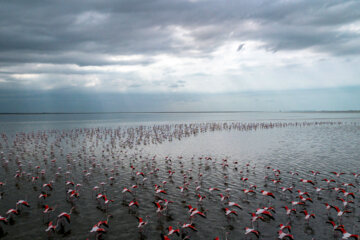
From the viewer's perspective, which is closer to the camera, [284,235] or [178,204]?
[284,235]

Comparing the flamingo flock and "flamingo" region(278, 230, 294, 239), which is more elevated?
"flamingo" region(278, 230, 294, 239)

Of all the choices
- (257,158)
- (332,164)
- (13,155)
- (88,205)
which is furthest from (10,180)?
(332,164)

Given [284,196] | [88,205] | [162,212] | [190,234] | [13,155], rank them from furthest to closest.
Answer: [13,155], [284,196], [88,205], [162,212], [190,234]

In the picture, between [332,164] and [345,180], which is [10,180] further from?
[332,164]

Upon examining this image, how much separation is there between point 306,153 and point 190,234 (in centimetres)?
2623

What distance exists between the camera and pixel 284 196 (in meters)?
17.2

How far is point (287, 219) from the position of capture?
13812 mm

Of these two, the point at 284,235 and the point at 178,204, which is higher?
the point at 284,235

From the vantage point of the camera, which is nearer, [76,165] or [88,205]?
[88,205]

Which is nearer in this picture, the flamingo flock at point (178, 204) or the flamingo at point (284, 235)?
the flamingo at point (284, 235)

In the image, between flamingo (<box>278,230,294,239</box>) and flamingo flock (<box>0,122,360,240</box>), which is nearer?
flamingo (<box>278,230,294,239</box>)

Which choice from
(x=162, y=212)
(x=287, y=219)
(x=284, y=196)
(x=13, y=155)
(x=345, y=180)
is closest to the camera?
(x=287, y=219)

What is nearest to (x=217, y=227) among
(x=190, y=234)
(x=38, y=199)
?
(x=190, y=234)

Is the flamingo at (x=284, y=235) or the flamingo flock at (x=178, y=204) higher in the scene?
the flamingo at (x=284, y=235)
